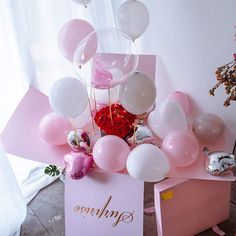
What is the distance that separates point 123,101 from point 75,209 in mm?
568

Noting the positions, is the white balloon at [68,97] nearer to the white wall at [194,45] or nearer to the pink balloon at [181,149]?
the pink balloon at [181,149]

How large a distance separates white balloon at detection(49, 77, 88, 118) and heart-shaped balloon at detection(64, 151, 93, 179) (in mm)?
189

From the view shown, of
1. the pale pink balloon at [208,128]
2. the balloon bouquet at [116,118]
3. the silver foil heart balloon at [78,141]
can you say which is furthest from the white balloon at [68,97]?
the pale pink balloon at [208,128]

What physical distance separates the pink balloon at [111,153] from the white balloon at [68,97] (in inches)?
6.8

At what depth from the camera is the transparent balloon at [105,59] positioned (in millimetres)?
1225

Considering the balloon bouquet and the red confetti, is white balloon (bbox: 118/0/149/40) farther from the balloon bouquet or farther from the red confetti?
the red confetti

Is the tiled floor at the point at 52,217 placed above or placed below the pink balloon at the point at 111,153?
below

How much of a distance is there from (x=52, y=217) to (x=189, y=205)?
758 millimetres

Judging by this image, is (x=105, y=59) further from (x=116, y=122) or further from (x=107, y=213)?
(x=107, y=213)

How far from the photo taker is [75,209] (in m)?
1.46

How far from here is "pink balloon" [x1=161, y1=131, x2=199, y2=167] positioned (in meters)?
1.29

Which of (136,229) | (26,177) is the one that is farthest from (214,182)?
(26,177)

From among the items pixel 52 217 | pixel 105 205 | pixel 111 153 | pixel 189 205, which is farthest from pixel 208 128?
pixel 52 217

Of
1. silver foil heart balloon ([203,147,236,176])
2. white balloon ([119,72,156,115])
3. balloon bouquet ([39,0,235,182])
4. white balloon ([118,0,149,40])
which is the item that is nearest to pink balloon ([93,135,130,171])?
balloon bouquet ([39,0,235,182])
